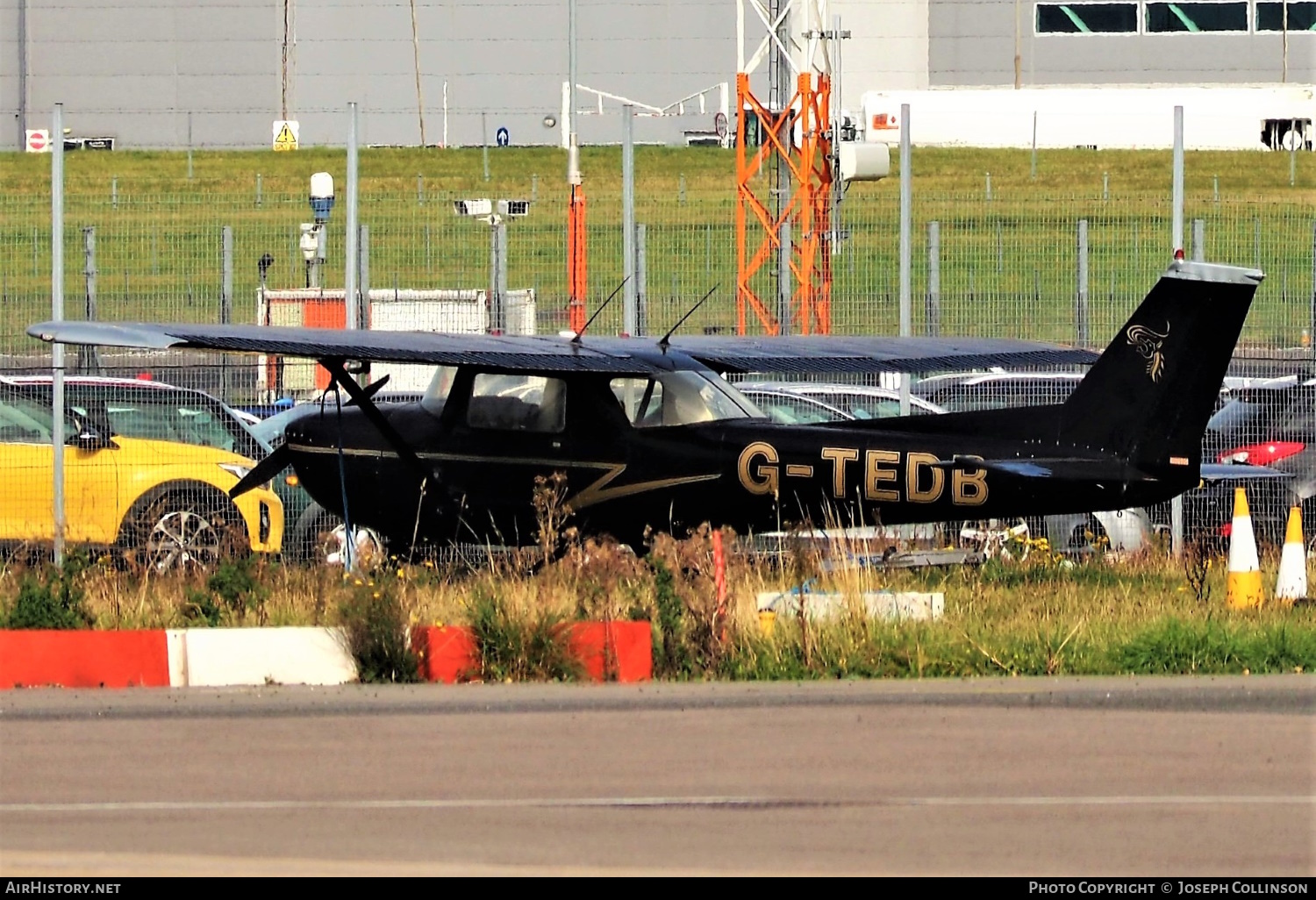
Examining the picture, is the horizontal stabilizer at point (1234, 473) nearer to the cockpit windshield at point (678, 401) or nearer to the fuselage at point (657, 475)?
the fuselage at point (657, 475)

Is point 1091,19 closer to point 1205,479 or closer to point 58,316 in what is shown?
point 1205,479

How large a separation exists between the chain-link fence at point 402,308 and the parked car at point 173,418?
0.02m

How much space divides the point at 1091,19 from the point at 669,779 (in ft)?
229

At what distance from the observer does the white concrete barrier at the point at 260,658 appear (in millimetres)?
10273

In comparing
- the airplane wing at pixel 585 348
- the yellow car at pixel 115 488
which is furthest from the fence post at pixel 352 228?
the airplane wing at pixel 585 348

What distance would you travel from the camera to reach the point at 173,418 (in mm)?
15195

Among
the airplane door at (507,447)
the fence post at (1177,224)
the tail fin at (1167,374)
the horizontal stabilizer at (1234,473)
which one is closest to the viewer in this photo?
the tail fin at (1167,374)

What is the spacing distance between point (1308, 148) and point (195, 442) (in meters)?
58.3

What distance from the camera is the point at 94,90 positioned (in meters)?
71.6

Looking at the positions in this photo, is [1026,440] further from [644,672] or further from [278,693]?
[278,693]

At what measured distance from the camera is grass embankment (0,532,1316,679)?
405 inches

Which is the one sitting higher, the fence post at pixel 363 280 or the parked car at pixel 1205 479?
the fence post at pixel 363 280

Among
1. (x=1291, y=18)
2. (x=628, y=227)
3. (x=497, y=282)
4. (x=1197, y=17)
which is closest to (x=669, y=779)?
(x=628, y=227)
